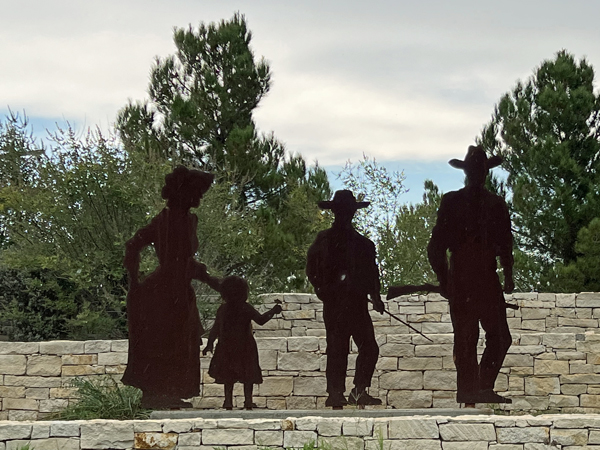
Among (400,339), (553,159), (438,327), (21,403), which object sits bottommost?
(21,403)

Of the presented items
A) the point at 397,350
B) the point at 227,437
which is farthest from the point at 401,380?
the point at 227,437

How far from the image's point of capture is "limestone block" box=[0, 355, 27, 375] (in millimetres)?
9336

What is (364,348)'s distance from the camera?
7.51 m

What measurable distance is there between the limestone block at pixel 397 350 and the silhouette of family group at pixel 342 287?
152cm

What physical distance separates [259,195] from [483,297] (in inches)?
505

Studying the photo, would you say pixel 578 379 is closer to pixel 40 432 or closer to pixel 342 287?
pixel 342 287

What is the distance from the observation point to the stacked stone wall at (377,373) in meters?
8.84

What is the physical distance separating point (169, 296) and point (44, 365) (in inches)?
112

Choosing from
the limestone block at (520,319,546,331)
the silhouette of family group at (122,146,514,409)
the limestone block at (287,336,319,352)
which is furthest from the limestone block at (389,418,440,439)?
the limestone block at (520,319,546,331)

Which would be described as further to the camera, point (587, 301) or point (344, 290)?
point (587, 301)

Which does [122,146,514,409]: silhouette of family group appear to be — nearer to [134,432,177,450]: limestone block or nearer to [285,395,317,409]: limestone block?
[285,395,317,409]: limestone block

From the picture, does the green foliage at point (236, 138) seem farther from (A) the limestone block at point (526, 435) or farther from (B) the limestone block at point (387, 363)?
(A) the limestone block at point (526, 435)

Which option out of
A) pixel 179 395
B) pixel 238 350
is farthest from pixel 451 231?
pixel 179 395

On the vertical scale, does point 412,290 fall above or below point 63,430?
above
